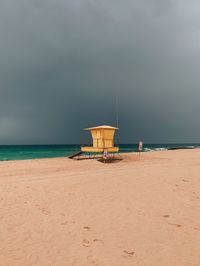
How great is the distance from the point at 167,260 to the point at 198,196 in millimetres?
5388

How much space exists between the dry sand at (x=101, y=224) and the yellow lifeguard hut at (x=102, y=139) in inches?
614

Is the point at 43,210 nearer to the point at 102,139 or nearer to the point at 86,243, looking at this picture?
the point at 86,243

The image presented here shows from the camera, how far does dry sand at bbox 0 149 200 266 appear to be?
5.09m

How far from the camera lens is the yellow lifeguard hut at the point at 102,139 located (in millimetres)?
27094

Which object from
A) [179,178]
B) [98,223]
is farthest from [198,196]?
[98,223]

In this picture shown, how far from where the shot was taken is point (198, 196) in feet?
31.7

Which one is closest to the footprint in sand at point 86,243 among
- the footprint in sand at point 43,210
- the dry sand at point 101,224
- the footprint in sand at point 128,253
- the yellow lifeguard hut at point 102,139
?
the dry sand at point 101,224

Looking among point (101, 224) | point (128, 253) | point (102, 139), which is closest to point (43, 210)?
point (101, 224)

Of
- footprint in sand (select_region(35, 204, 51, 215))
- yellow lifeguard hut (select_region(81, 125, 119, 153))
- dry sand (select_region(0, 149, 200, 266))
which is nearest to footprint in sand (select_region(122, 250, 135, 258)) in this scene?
dry sand (select_region(0, 149, 200, 266))

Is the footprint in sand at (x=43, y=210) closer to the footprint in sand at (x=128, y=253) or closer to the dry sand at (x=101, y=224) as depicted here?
the dry sand at (x=101, y=224)

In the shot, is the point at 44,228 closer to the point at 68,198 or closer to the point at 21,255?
the point at 21,255

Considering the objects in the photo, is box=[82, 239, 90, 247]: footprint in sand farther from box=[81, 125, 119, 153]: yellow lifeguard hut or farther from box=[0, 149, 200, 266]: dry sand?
box=[81, 125, 119, 153]: yellow lifeguard hut

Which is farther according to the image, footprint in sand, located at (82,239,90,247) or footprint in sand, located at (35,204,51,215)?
footprint in sand, located at (35,204,51,215)

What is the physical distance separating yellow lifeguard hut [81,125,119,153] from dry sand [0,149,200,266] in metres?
15.6
